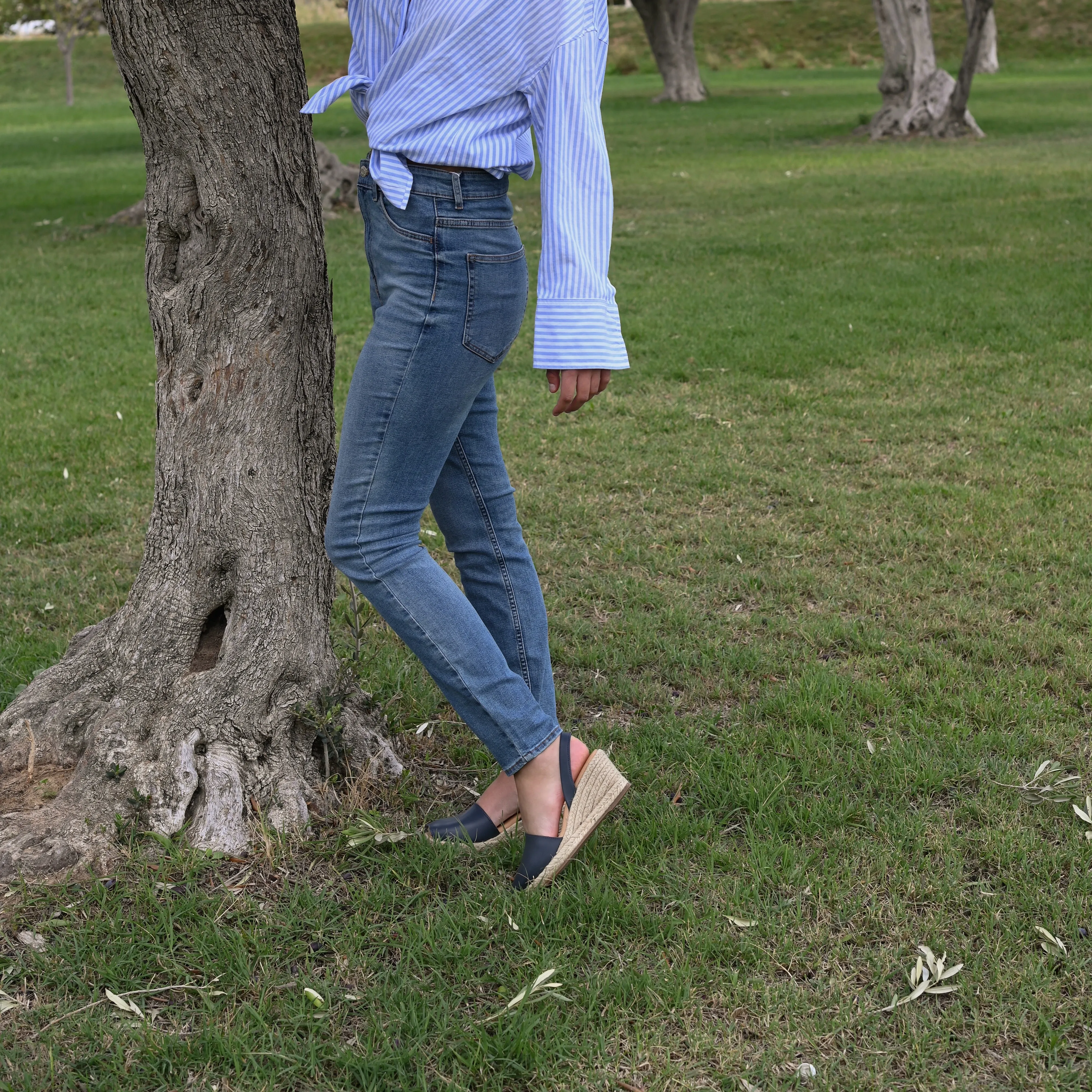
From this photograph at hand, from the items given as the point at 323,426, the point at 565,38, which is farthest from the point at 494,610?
the point at 565,38

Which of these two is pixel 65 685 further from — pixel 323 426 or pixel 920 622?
pixel 920 622

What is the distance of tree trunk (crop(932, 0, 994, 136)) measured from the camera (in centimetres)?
1770

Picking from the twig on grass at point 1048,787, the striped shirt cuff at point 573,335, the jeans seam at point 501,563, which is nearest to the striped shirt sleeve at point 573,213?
the striped shirt cuff at point 573,335

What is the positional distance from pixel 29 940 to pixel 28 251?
34.8 ft

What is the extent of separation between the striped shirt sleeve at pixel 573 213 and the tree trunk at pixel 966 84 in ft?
57.1

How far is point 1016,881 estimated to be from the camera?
2629 mm

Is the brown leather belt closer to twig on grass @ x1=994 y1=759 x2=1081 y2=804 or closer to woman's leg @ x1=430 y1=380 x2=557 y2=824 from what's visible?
woman's leg @ x1=430 y1=380 x2=557 y2=824

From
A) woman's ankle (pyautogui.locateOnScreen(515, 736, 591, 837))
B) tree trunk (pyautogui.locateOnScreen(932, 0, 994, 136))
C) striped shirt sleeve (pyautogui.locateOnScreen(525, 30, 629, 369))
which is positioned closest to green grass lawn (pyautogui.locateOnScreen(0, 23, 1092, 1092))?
woman's ankle (pyautogui.locateOnScreen(515, 736, 591, 837))

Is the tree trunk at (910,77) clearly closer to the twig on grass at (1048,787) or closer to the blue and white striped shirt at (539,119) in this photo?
the twig on grass at (1048,787)

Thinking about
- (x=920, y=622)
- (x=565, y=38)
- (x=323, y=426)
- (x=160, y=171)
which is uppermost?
(x=565, y=38)

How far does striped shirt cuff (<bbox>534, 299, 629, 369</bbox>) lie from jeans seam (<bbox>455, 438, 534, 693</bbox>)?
477 mm

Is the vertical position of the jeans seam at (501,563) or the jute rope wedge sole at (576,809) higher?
the jeans seam at (501,563)

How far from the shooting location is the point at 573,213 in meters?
2.22

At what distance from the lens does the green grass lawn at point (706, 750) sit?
87.6 inches
